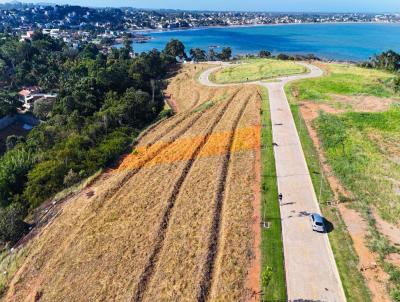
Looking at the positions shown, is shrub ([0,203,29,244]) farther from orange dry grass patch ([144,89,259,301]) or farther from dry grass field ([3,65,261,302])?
orange dry grass patch ([144,89,259,301])

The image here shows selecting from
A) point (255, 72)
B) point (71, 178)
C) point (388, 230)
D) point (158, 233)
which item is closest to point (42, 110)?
point (71, 178)

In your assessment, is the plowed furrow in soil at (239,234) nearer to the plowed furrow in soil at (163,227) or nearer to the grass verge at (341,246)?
the plowed furrow in soil at (163,227)

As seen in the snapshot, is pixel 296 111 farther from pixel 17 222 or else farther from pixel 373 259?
pixel 17 222

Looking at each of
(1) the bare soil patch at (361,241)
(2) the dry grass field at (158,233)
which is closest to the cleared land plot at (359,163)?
(1) the bare soil patch at (361,241)

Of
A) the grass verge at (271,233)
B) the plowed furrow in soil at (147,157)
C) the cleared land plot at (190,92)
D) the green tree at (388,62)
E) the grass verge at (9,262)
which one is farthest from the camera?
the green tree at (388,62)

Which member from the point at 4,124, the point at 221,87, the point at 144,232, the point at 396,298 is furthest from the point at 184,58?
the point at 396,298
